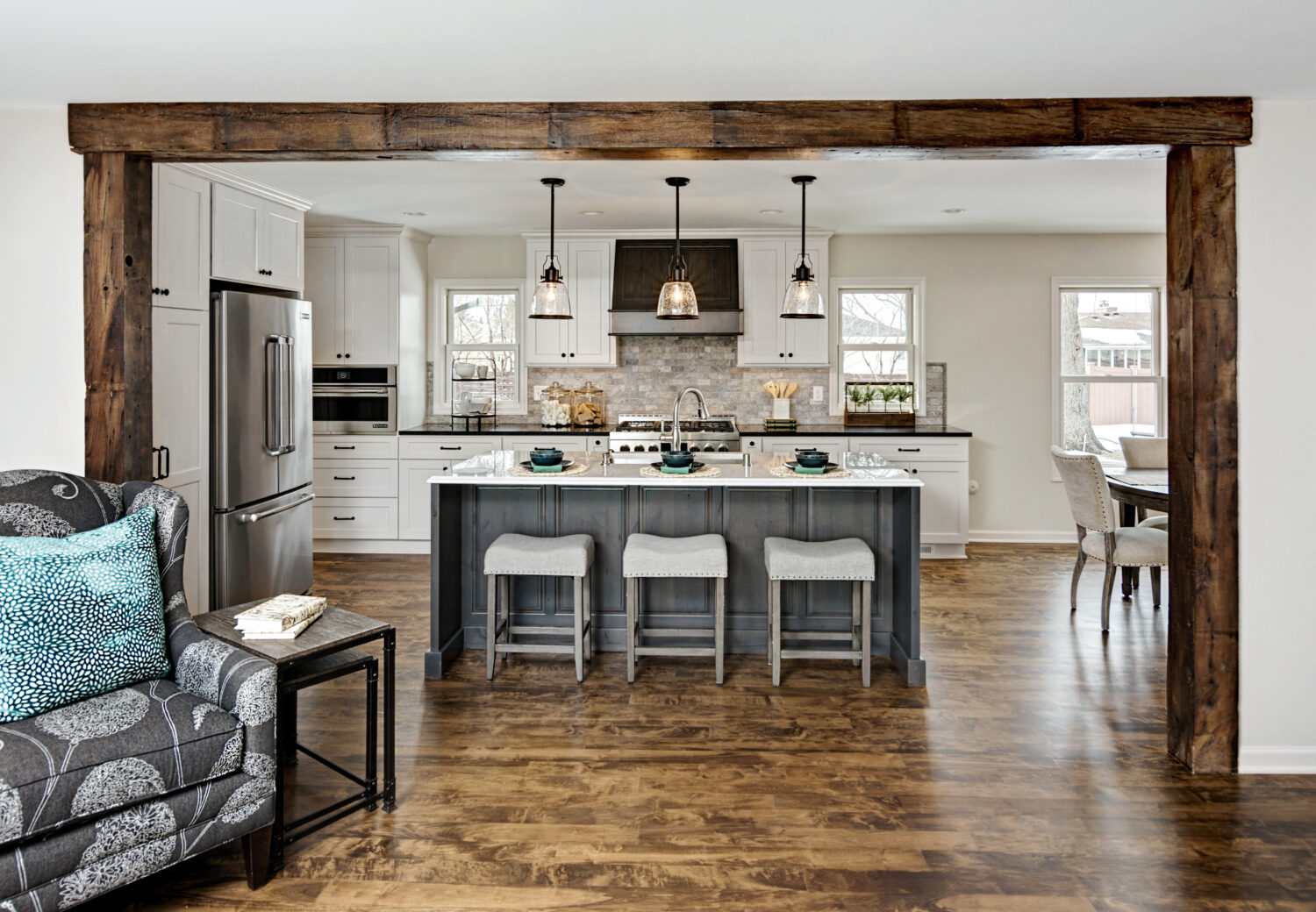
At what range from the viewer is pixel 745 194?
17.7 ft

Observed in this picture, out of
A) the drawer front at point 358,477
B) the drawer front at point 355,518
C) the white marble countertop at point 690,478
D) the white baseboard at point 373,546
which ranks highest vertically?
the white marble countertop at point 690,478

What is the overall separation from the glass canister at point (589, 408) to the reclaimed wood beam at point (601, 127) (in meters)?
3.81

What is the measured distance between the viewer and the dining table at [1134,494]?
4457mm

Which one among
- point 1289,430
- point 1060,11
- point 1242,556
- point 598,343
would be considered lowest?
point 1242,556

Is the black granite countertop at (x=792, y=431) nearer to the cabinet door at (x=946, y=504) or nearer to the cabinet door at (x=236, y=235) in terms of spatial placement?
the cabinet door at (x=946, y=504)

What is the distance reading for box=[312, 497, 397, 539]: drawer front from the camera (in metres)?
6.44

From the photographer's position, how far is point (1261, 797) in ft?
9.05

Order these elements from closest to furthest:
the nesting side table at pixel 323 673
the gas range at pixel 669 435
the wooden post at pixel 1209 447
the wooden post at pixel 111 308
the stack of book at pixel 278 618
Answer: the nesting side table at pixel 323 673, the stack of book at pixel 278 618, the wooden post at pixel 1209 447, the wooden post at pixel 111 308, the gas range at pixel 669 435

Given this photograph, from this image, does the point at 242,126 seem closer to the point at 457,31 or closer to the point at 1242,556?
the point at 457,31

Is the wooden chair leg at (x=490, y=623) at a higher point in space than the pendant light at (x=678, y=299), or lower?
lower

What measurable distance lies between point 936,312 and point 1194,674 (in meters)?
4.34

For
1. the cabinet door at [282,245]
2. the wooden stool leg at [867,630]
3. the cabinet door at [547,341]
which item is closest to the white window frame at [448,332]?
the cabinet door at [547,341]

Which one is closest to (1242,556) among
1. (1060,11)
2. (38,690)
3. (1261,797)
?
(1261,797)

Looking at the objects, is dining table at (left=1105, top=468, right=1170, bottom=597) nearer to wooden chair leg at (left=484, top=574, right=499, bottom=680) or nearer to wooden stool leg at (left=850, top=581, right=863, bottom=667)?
wooden stool leg at (left=850, top=581, right=863, bottom=667)
